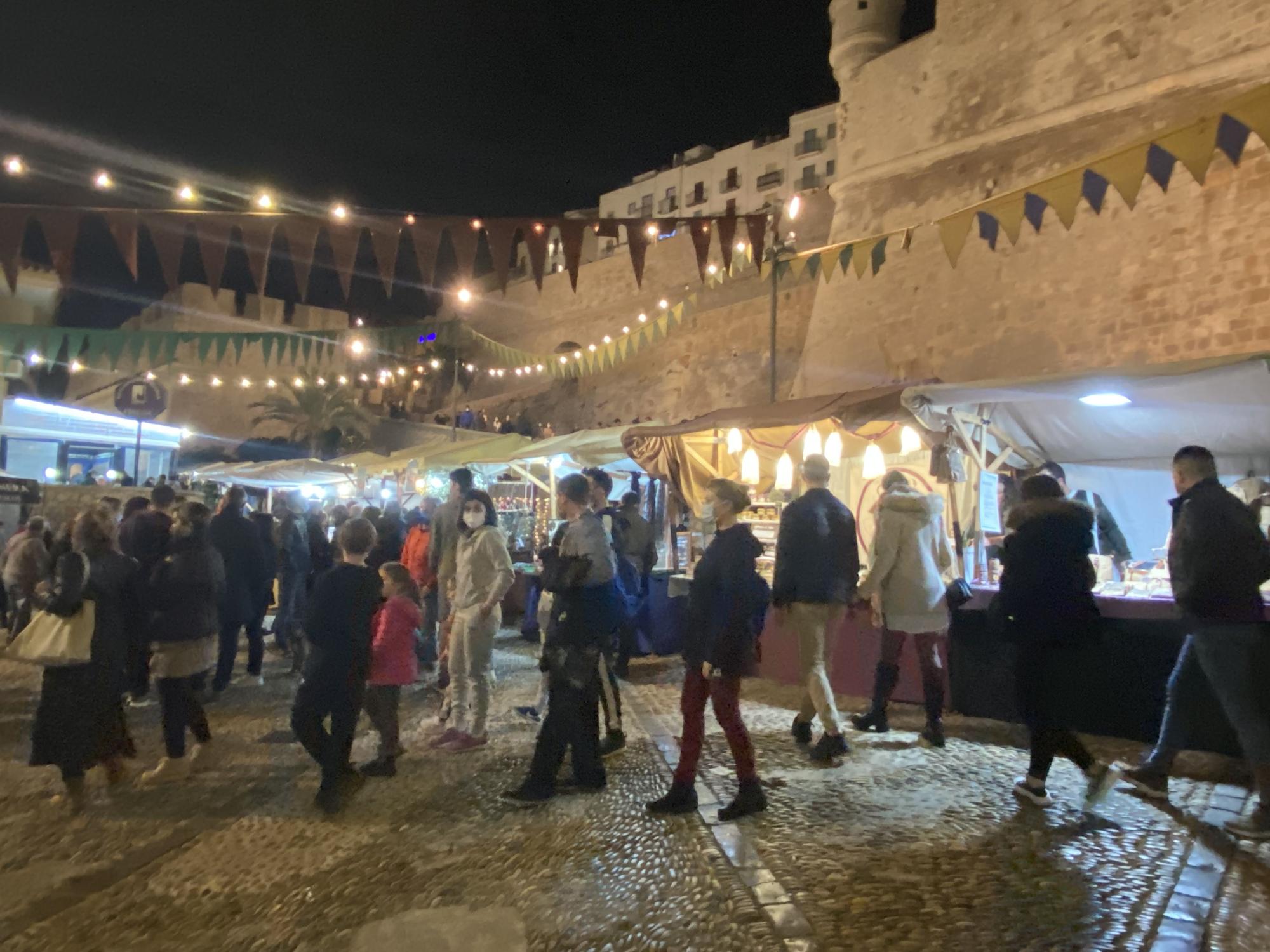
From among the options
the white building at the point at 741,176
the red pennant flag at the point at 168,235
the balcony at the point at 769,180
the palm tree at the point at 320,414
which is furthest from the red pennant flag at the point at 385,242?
the balcony at the point at 769,180

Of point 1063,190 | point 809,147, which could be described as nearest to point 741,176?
point 809,147

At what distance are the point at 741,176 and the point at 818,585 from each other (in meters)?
38.2

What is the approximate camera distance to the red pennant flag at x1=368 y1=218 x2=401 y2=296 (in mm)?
6805

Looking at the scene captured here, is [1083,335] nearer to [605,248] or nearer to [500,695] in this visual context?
[500,695]

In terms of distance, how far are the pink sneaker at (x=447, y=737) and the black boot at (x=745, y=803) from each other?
1.91 m

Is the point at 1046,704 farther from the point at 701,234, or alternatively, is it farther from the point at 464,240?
the point at 701,234

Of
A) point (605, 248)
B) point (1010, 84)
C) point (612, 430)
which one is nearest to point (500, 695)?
point (612, 430)

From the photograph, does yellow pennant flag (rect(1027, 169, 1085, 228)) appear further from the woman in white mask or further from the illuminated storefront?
the illuminated storefront

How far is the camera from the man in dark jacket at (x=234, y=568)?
625 cm

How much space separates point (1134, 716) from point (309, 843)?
4611mm

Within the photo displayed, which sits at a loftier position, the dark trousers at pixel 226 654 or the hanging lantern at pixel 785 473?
the hanging lantern at pixel 785 473

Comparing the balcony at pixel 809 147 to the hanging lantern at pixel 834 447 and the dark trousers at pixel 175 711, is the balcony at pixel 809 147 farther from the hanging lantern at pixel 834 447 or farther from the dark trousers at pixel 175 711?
the dark trousers at pixel 175 711

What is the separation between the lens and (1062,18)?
542 inches

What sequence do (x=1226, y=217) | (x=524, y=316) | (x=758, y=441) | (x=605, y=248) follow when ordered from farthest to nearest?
(x=524, y=316), (x=605, y=248), (x=1226, y=217), (x=758, y=441)
